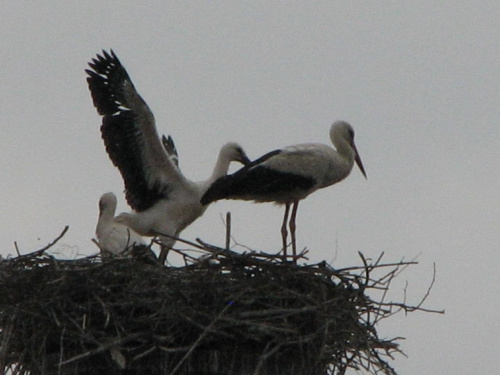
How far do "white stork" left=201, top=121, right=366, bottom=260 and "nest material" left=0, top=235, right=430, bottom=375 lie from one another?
2051 millimetres

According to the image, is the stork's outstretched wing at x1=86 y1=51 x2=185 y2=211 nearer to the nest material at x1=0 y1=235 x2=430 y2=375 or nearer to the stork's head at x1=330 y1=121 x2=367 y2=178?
the stork's head at x1=330 y1=121 x2=367 y2=178

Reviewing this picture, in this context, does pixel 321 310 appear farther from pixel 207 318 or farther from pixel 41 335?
pixel 41 335

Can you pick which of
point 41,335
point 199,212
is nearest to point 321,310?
point 41,335

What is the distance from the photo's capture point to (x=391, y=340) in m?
8.26

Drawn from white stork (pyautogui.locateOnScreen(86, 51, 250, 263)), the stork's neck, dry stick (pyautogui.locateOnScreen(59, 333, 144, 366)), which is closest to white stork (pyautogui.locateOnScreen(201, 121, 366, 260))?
the stork's neck

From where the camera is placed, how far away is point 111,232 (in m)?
10.1

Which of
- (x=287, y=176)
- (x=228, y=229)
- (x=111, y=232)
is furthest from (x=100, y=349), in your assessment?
(x=287, y=176)

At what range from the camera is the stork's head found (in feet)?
35.4

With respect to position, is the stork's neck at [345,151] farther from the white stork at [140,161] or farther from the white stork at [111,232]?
the white stork at [111,232]

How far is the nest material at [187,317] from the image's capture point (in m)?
7.40

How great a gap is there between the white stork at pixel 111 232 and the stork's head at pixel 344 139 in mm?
1699

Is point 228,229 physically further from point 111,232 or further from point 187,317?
point 111,232

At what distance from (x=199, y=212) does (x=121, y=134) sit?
0.88 meters

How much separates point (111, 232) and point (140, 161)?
1159 millimetres
